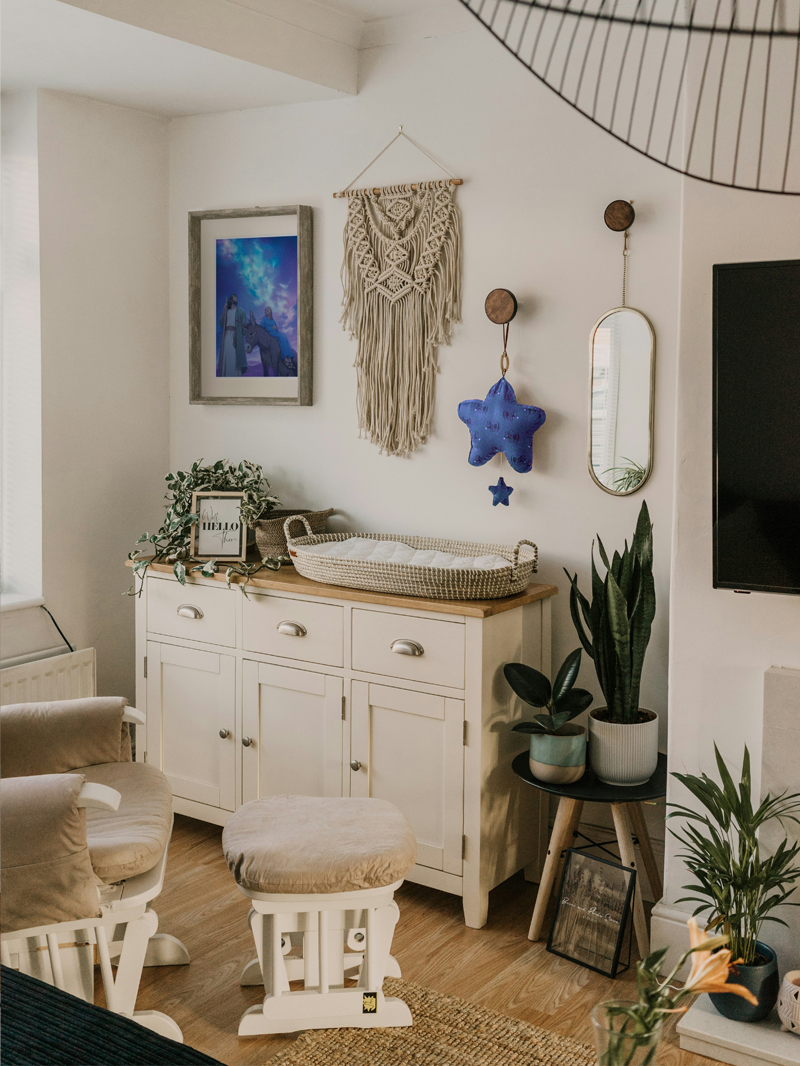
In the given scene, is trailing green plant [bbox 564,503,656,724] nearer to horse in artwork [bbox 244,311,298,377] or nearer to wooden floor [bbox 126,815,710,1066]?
wooden floor [bbox 126,815,710,1066]

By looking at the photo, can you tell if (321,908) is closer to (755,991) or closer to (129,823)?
(129,823)

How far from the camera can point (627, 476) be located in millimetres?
2754

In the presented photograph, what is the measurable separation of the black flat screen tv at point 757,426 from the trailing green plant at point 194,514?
1501 millimetres

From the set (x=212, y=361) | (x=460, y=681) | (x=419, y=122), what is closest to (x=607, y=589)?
(x=460, y=681)

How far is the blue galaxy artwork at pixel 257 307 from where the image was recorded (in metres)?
3.40

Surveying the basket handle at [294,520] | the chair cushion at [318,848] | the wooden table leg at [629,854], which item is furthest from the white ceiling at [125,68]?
the wooden table leg at [629,854]

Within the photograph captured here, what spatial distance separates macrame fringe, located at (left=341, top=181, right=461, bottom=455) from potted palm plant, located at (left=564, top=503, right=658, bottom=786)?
91cm

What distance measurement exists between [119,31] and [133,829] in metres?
2.13

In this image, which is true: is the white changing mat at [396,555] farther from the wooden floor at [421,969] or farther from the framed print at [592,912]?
the wooden floor at [421,969]

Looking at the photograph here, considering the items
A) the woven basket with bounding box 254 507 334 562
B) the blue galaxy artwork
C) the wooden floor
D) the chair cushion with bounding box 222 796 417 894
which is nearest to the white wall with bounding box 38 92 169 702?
the blue galaxy artwork

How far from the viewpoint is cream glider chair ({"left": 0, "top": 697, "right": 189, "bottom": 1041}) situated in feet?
6.24

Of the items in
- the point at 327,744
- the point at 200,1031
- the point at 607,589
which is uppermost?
the point at 607,589

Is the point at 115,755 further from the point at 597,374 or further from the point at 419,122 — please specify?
the point at 419,122

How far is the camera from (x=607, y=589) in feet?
8.17
